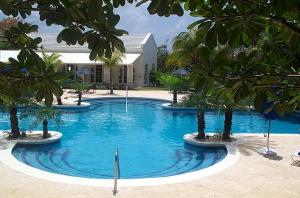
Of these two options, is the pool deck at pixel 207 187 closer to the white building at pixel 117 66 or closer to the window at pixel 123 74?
the white building at pixel 117 66

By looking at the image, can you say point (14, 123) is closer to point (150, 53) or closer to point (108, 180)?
point (108, 180)

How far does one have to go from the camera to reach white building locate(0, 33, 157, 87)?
44.6 m

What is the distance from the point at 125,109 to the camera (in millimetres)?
29812

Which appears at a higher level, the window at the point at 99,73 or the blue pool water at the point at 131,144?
the window at the point at 99,73

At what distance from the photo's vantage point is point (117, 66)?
145ft

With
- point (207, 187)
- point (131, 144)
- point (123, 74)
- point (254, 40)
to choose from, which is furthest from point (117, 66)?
point (254, 40)

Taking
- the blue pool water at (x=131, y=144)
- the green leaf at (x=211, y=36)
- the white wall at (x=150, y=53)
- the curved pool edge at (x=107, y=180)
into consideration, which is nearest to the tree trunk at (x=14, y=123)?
the blue pool water at (x=131, y=144)

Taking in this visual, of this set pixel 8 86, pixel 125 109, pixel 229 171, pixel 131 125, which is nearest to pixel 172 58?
pixel 131 125

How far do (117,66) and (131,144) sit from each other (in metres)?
26.8

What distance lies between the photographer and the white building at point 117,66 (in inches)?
1757

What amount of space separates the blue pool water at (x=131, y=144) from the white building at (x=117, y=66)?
15824 mm

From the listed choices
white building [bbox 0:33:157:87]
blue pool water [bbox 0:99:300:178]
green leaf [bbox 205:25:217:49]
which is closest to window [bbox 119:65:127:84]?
white building [bbox 0:33:157:87]

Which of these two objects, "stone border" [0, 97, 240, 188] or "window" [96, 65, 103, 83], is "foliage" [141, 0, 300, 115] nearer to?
"stone border" [0, 97, 240, 188]

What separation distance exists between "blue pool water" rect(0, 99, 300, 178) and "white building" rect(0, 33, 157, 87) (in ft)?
51.9
